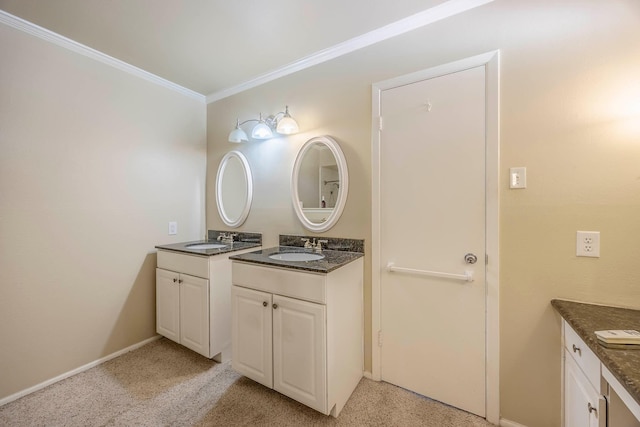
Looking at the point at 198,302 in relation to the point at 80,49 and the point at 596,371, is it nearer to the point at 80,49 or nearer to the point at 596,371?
the point at 80,49

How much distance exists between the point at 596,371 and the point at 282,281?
1.39 meters

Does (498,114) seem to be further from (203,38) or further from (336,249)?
(203,38)

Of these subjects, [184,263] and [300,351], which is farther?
[184,263]

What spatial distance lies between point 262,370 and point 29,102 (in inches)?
92.5

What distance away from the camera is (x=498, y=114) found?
1422 mm

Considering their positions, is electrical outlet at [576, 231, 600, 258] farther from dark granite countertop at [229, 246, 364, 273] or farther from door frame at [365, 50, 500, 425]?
dark granite countertop at [229, 246, 364, 273]

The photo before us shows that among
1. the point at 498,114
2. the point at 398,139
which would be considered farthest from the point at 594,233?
the point at 398,139

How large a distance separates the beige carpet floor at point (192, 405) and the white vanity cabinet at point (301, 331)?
0.12 m

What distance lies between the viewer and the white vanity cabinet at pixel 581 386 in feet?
2.97

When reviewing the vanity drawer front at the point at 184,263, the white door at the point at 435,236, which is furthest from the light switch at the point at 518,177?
the vanity drawer front at the point at 184,263

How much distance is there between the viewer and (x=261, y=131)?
7.41ft

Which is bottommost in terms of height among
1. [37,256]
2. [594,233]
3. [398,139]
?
[37,256]

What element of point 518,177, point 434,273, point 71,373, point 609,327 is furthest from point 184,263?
point 609,327

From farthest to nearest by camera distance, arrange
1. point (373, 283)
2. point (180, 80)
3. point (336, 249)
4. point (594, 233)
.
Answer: point (180, 80), point (336, 249), point (373, 283), point (594, 233)
